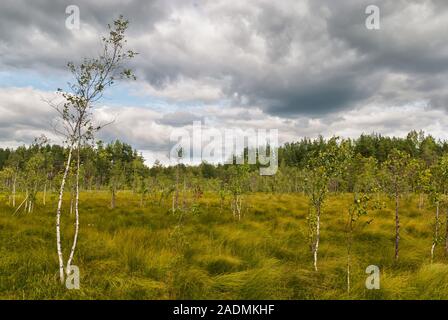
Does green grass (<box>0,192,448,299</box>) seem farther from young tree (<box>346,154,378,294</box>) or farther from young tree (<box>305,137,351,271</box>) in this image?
young tree (<box>305,137,351,271</box>)

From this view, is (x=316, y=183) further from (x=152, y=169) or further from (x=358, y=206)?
(x=152, y=169)

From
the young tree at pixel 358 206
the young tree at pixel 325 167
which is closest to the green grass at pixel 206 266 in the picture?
the young tree at pixel 358 206

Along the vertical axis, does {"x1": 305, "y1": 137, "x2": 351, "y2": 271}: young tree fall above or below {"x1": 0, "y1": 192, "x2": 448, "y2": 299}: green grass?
above

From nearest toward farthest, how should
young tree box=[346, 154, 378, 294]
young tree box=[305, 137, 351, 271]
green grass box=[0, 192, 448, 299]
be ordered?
green grass box=[0, 192, 448, 299] < young tree box=[346, 154, 378, 294] < young tree box=[305, 137, 351, 271]

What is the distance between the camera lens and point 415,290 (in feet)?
29.4

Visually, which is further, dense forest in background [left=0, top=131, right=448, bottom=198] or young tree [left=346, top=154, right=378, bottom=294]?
dense forest in background [left=0, top=131, right=448, bottom=198]

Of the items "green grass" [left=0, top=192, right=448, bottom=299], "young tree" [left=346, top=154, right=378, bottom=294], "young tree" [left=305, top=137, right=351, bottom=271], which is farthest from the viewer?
"young tree" [left=305, top=137, right=351, bottom=271]

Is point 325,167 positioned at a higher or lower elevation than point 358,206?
higher

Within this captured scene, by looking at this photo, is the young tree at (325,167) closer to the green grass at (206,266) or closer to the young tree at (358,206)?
the young tree at (358,206)

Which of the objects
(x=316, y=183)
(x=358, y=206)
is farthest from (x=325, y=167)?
(x=358, y=206)

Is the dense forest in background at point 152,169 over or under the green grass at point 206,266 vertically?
over

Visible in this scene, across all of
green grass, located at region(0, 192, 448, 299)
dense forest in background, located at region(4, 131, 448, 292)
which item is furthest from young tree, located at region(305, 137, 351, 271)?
green grass, located at region(0, 192, 448, 299)

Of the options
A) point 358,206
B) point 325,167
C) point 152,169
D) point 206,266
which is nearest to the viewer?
point 206,266

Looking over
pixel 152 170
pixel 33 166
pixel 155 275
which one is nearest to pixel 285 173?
pixel 152 170
